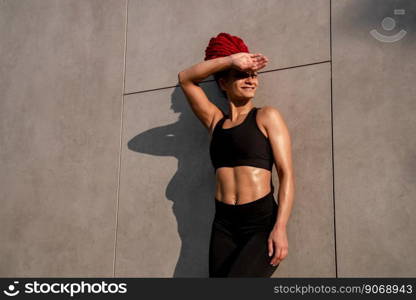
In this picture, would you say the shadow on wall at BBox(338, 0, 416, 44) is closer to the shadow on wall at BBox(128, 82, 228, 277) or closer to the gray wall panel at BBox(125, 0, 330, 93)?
the gray wall panel at BBox(125, 0, 330, 93)

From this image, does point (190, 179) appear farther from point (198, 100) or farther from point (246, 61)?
point (246, 61)

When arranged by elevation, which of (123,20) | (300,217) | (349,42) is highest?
(123,20)

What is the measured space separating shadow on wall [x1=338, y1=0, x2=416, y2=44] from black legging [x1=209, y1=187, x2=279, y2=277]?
4.16 feet

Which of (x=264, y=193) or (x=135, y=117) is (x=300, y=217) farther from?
(x=135, y=117)

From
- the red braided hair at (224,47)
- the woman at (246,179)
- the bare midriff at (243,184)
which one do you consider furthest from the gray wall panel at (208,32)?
the bare midriff at (243,184)

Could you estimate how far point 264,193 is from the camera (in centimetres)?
284

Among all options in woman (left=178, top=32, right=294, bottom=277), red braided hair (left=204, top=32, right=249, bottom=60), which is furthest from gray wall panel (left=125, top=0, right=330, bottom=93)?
woman (left=178, top=32, right=294, bottom=277)

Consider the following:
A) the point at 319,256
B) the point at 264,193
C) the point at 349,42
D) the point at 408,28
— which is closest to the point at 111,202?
the point at 264,193

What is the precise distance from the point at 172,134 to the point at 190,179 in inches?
16.2

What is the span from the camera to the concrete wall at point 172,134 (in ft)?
9.57

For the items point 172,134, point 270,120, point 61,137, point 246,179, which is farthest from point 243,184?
point 61,137

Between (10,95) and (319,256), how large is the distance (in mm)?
3405

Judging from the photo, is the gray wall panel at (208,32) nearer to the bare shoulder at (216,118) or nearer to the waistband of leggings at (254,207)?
the bare shoulder at (216,118)

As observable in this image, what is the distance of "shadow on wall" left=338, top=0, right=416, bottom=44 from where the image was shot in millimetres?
2969
